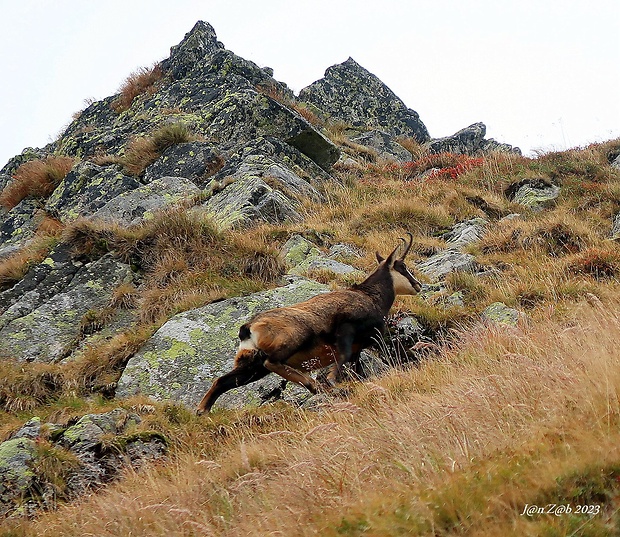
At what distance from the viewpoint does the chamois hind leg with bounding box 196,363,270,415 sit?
20.9ft

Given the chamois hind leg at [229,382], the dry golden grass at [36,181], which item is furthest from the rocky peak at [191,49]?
the chamois hind leg at [229,382]

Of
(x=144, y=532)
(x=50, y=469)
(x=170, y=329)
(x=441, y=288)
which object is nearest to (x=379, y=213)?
(x=441, y=288)

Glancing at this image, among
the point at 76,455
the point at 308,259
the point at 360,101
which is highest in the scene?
the point at 360,101

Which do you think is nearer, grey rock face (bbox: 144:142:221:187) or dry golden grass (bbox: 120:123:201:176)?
grey rock face (bbox: 144:142:221:187)

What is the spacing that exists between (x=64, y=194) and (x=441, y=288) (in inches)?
367

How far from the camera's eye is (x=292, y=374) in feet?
20.7

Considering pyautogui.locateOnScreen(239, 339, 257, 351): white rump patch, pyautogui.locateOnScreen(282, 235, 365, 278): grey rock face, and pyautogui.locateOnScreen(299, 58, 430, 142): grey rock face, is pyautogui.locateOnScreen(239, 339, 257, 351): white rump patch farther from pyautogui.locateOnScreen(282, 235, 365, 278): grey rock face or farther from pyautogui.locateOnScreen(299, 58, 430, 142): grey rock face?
pyautogui.locateOnScreen(299, 58, 430, 142): grey rock face

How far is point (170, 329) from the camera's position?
788cm

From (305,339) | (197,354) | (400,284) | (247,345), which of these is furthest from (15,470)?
(400,284)

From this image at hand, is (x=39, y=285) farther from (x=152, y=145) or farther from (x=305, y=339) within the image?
(x=152, y=145)

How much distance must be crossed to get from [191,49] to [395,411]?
17466mm

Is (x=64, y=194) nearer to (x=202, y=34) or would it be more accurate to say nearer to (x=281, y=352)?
(x=202, y=34)

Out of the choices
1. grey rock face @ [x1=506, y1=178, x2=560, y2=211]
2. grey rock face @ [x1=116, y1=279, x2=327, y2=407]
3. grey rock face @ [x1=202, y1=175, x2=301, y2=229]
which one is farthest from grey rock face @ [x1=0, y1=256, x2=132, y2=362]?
grey rock face @ [x1=506, y1=178, x2=560, y2=211]

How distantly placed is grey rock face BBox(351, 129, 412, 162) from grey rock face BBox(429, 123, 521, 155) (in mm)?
1226
